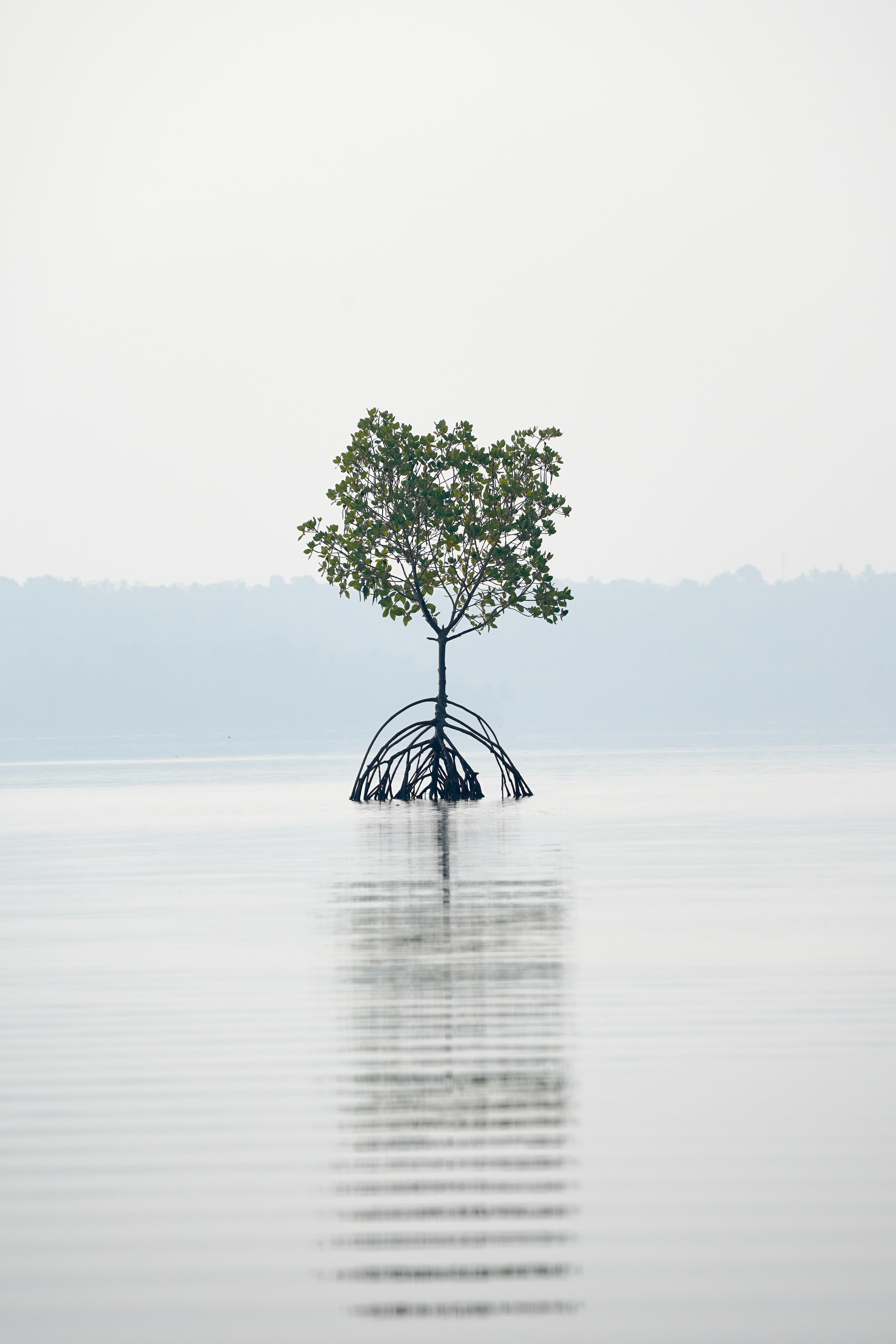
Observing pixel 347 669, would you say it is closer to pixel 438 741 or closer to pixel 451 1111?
pixel 438 741

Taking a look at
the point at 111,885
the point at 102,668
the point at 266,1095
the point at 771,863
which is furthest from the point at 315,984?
the point at 102,668

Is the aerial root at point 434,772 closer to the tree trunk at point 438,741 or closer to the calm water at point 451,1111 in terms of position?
the tree trunk at point 438,741

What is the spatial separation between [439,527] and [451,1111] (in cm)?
2624

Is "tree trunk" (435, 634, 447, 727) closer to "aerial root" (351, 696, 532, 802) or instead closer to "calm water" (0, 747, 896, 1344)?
"aerial root" (351, 696, 532, 802)

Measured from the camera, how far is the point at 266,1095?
745cm

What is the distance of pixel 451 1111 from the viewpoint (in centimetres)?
699

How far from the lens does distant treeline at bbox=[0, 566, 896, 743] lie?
164 meters

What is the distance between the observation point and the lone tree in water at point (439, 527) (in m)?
32.9

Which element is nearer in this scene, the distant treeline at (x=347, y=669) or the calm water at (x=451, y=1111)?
the calm water at (x=451, y=1111)

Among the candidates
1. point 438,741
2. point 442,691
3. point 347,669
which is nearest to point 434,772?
point 438,741

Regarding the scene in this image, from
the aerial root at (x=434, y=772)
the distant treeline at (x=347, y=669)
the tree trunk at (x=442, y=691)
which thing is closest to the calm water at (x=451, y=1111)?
the aerial root at (x=434, y=772)

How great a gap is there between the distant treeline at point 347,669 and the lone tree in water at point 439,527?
101 meters

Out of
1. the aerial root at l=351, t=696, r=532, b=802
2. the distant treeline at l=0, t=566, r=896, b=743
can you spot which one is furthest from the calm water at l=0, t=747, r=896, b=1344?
the distant treeline at l=0, t=566, r=896, b=743

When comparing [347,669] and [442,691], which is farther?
[347,669]
